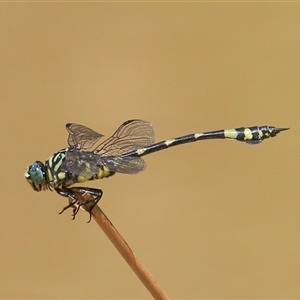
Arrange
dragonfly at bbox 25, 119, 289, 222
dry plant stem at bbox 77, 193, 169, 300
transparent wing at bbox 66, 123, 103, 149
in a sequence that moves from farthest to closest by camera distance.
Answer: transparent wing at bbox 66, 123, 103, 149 < dragonfly at bbox 25, 119, 289, 222 < dry plant stem at bbox 77, 193, 169, 300

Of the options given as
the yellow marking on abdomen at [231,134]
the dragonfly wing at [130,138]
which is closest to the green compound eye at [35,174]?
the dragonfly wing at [130,138]

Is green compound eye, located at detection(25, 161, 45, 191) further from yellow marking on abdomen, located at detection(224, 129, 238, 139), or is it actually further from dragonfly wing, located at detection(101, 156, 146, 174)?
yellow marking on abdomen, located at detection(224, 129, 238, 139)

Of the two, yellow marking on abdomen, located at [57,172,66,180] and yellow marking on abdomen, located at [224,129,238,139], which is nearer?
yellow marking on abdomen, located at [57,172,66,180]

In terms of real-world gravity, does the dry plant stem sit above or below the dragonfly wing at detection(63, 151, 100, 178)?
below

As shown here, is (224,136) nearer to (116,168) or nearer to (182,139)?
(182,139)

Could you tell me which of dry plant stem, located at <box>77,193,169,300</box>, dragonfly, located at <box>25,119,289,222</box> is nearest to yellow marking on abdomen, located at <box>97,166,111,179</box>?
dragonfly, located at <box>25,119,289,222</box>

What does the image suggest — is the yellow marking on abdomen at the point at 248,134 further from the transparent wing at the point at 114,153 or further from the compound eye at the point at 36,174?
the compound eye at the point at 36,174

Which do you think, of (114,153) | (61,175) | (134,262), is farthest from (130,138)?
(134,262)

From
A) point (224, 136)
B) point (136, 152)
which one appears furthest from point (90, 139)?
point (224, 136)
